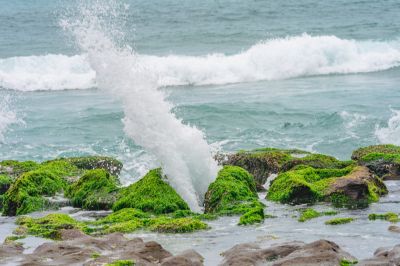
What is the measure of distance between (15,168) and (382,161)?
791cm

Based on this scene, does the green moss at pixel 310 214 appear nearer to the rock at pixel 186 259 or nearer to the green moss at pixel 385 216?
the green moss at pixel 385 216

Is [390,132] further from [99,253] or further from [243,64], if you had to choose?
[243,64]

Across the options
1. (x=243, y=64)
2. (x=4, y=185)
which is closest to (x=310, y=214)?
(x=4, y=185)

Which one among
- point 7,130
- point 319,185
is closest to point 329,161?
point 319,185

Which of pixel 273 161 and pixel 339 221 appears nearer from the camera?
pixel 339 221

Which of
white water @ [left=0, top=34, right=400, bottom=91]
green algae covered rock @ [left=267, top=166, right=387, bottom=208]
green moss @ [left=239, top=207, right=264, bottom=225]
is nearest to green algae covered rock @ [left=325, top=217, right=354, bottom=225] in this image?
green algae covered rock @ [left=267, top=166, right=387, bottom=208]

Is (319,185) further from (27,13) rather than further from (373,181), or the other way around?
(27,13)

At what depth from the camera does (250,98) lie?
100 feet

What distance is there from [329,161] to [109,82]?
484cm

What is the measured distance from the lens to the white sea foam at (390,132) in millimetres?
21555

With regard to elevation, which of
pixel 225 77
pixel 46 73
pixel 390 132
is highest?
pixel 46 73

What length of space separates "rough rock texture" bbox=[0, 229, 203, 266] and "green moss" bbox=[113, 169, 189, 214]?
2.57 meters

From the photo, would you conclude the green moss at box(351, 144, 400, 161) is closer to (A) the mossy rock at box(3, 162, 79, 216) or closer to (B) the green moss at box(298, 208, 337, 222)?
(B) the green moss at box(298, 208, 337, 222)

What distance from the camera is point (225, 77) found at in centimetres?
Result: 3747
